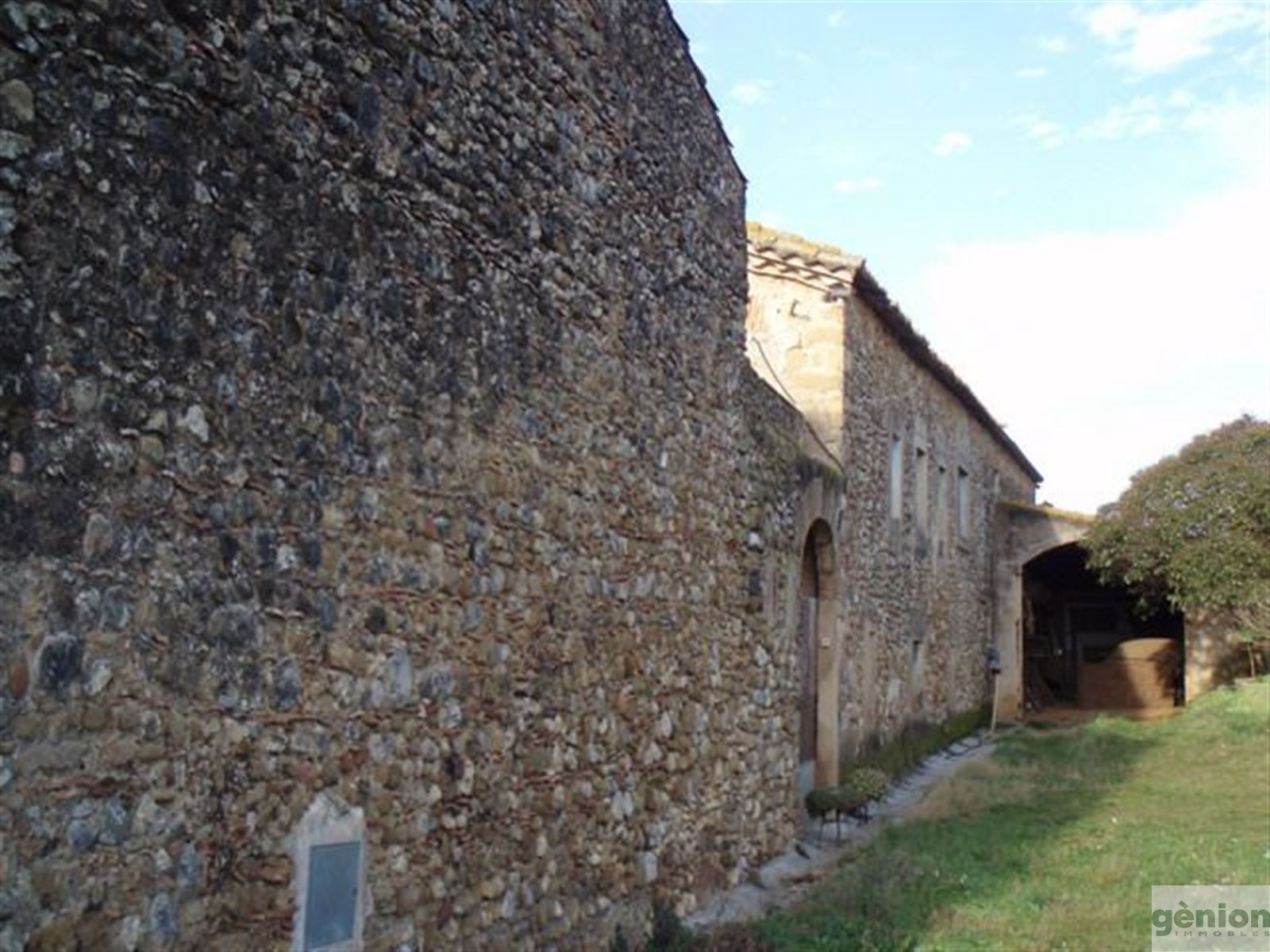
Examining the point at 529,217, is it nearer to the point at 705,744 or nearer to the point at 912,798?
the point at 705,744

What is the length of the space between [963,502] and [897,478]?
5.48 meters

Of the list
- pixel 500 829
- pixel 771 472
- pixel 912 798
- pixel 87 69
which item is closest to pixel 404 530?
pixel 500 829

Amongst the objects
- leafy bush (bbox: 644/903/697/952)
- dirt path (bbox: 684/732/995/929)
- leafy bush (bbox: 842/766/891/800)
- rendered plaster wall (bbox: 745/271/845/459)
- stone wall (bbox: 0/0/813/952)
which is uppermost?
rendered plaster wall (bbox: 745/271/845/459)

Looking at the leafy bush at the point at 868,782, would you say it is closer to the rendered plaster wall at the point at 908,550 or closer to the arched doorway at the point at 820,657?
the arched doorway at the point at 820,657

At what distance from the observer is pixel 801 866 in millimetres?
9438

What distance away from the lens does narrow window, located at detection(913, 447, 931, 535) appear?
1678cm

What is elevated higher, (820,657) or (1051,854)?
(820,657)

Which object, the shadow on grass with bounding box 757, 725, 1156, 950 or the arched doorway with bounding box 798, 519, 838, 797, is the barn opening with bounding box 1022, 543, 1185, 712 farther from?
the arched doorway with bounding box 798, 519, 838, 797

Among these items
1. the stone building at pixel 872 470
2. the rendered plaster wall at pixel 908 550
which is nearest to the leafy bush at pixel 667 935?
the stone building at pixel 872 470

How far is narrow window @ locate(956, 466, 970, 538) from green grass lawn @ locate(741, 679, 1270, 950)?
4.98 metres

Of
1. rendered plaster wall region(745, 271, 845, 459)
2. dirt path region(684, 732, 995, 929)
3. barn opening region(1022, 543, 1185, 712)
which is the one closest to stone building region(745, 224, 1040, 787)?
rendered plaster wall region(745, 271, 845, 459)

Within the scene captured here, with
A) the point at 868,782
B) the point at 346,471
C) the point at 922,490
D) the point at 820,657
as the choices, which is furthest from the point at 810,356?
the point at 346,471

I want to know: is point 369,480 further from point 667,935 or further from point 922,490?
point 922,490

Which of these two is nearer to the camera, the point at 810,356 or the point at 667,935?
the point at 667,935
